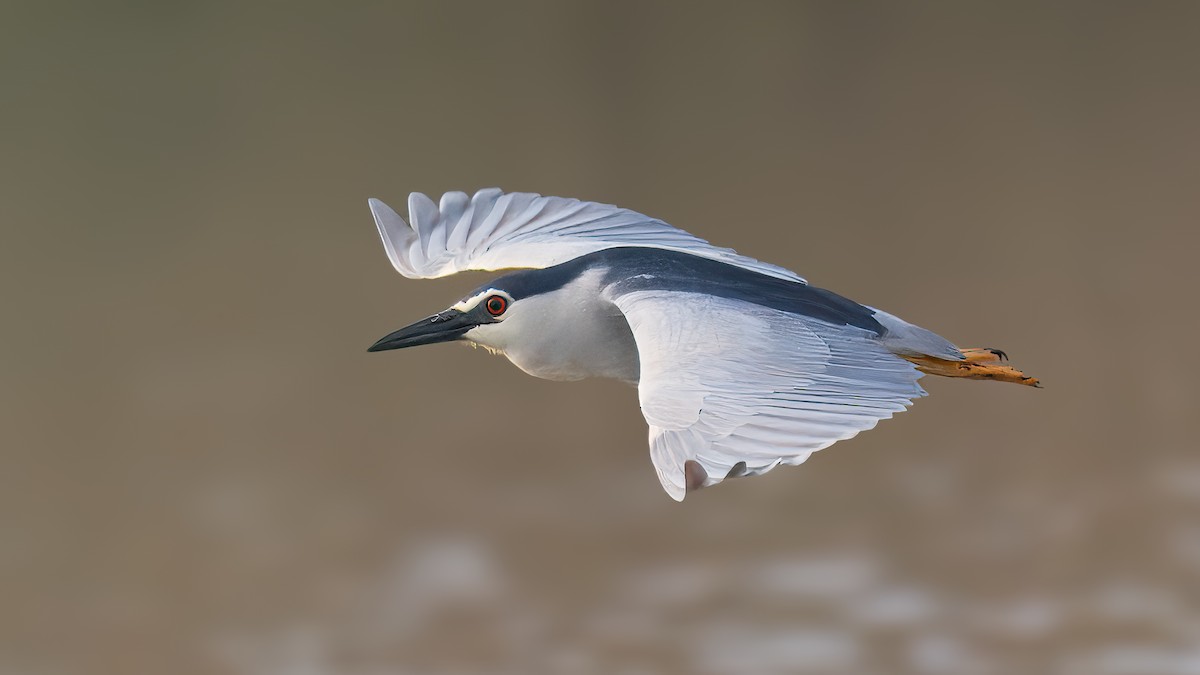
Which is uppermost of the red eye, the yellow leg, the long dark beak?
the red eye

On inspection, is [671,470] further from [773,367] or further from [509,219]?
[509,219]

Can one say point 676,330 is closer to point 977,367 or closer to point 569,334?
point 569,334

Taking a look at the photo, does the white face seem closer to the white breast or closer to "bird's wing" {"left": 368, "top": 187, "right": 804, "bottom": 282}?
the white breast

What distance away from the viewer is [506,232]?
1937 millimetres

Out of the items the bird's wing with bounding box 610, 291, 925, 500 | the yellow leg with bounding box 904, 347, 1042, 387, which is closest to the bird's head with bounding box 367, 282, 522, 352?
the bird's wing with bounding box 610, 291, 925, 500

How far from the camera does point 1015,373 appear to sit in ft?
6.00

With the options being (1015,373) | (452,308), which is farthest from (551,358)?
(1015,373)

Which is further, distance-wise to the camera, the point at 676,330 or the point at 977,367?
the point at 977,367

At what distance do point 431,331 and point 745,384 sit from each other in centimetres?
50

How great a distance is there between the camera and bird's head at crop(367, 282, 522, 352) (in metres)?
1.64

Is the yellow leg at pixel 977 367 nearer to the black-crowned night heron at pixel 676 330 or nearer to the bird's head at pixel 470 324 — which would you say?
the black-crowned night heron at pixel 676 330

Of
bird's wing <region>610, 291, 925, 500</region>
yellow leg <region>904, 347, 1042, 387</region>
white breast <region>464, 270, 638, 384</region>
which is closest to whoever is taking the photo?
bird's wing <region>610, 291, 925, 500</region>

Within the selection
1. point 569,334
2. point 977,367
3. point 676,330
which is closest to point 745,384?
point 676,330

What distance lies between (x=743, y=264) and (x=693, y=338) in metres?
0.37
